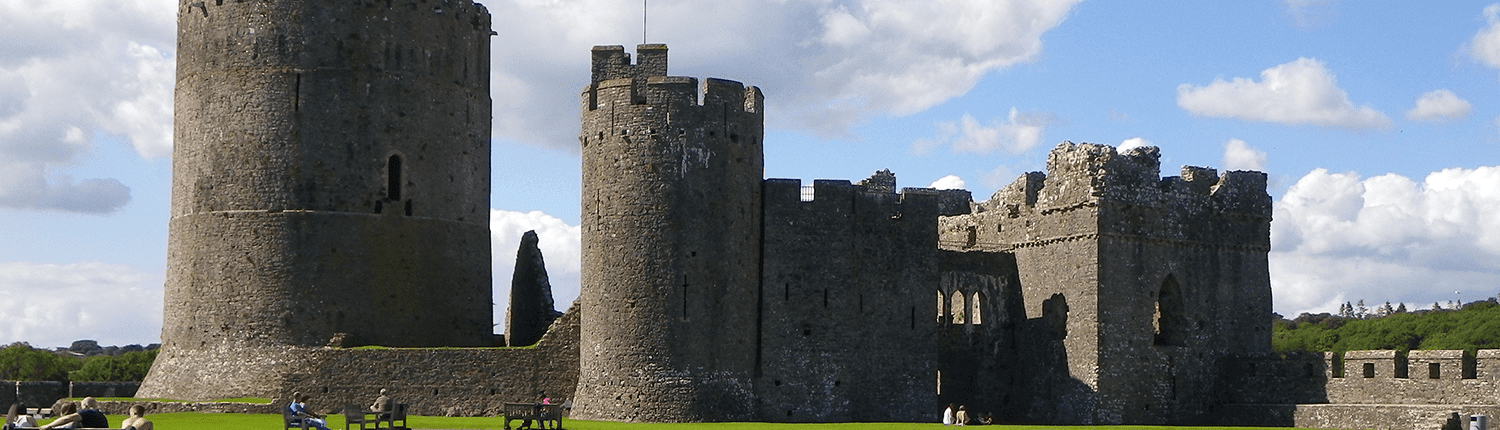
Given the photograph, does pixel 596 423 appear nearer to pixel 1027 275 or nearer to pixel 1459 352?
pixel 1027 275

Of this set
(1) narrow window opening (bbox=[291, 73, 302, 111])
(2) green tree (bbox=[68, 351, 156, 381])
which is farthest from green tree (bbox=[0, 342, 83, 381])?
(1) narrow window opening (bbox=[291, 73, 302, 111])

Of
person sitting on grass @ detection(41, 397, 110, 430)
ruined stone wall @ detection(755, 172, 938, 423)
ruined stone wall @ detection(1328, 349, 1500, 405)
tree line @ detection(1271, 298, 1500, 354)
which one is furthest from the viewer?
tree line @ detection(1271, 298, 1500, 354)

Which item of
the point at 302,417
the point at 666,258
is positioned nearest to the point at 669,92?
the point at 666,258

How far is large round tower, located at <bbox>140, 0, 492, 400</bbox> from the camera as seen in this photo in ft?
152

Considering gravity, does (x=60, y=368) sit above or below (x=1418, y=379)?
below

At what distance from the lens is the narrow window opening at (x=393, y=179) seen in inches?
1870

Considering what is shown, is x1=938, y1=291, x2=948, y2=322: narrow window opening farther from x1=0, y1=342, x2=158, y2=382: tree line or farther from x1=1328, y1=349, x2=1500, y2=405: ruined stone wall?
x1=0, y1=342, x2=158, y2=382: tree line

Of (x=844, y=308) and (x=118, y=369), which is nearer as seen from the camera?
(x=844, y=308)

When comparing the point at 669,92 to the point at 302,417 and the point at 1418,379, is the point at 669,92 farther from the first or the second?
the point at 1418,379

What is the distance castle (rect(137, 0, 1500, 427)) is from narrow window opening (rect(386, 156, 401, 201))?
77mm

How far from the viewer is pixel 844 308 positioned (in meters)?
43.5

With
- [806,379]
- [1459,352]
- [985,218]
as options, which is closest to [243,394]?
[806,379]

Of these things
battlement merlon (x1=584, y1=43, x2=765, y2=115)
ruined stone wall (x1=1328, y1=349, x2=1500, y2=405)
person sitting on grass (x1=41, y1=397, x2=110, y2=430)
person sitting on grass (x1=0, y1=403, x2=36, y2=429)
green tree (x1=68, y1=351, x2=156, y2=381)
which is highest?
battlement merlon (x1=584, y1=43, x2=765, y2=115)

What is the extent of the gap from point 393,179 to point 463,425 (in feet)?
38.3
